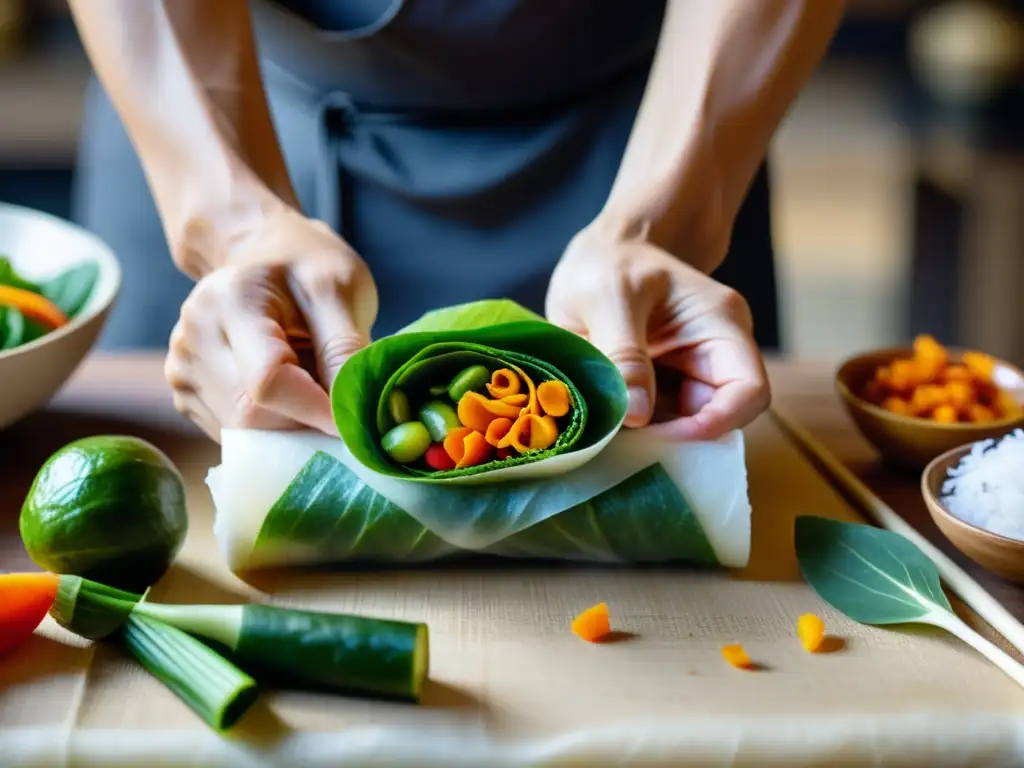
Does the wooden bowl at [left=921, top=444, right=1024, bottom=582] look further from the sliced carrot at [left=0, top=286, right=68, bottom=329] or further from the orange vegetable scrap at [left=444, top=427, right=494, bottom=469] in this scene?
the sliced carrot at [left=0, top=286, right=68, bottom=329]

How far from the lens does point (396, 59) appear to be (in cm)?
160

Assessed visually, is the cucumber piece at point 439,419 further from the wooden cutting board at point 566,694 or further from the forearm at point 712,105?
the forearm at point 712,105

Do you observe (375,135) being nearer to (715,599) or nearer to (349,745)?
(715,599)

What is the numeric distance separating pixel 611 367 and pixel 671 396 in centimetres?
19

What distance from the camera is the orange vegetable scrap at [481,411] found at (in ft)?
3.50

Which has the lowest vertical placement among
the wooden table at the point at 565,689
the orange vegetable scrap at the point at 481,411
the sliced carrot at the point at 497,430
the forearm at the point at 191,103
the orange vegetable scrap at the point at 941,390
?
the wooden table at the point at 565,689

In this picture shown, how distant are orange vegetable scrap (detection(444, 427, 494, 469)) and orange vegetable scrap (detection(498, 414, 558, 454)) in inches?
0.9

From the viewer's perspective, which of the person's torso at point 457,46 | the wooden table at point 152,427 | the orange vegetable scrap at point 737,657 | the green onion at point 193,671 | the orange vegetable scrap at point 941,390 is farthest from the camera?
the person's torso at point 457,46

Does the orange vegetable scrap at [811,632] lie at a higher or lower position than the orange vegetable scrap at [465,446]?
lower

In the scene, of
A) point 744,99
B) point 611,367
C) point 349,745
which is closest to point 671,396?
point 611,367

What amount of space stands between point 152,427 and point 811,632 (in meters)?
0.92

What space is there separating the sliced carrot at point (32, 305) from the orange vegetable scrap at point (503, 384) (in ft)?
2.08

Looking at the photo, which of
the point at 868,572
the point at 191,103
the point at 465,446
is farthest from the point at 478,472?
the point at 191,103

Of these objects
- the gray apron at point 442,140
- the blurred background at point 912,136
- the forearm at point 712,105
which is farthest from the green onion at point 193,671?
the blurred background at point 912,136
